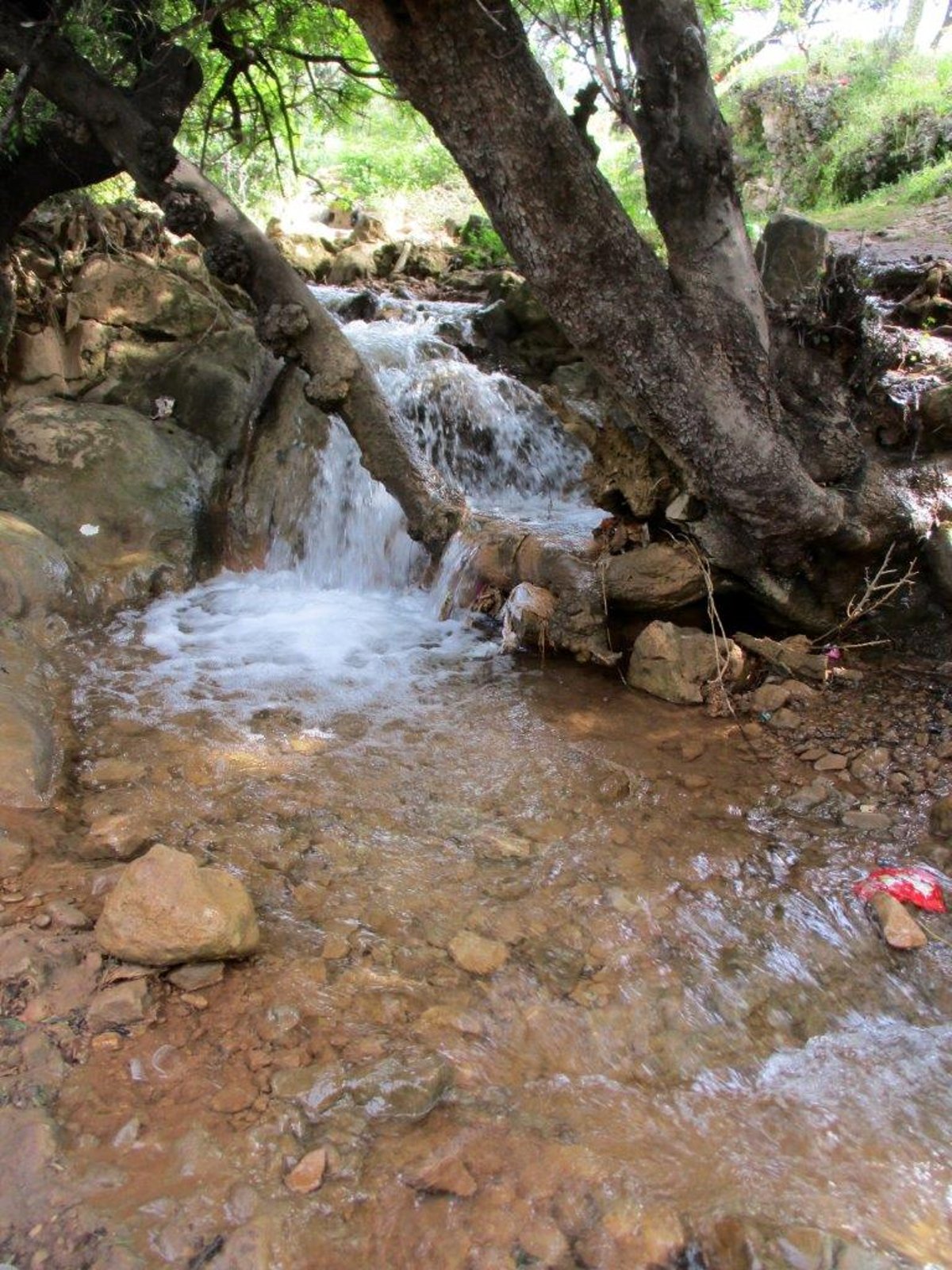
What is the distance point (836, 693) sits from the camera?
3951 millimetres

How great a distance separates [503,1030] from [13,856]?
1.62m

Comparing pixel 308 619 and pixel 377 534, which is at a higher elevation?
pixel 377 534

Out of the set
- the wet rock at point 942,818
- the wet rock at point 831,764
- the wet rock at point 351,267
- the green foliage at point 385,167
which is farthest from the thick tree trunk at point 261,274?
the green foliage at point 385,167

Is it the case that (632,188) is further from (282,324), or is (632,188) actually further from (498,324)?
(282,324)

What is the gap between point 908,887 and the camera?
2721 mm

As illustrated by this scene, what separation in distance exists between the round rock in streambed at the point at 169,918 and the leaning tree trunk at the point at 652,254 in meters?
2.88

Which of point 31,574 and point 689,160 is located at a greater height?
point 689,160

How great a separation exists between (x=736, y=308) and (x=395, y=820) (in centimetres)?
280

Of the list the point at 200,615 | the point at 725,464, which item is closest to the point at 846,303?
the point at 725,464

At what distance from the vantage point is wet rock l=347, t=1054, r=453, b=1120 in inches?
72.5

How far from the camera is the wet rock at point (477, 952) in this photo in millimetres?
2330

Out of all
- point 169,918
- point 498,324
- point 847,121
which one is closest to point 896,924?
point 169,918

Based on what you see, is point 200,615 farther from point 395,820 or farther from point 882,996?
point 882,996

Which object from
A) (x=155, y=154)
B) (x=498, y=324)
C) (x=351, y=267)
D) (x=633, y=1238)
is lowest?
(x=633, y=1238)
